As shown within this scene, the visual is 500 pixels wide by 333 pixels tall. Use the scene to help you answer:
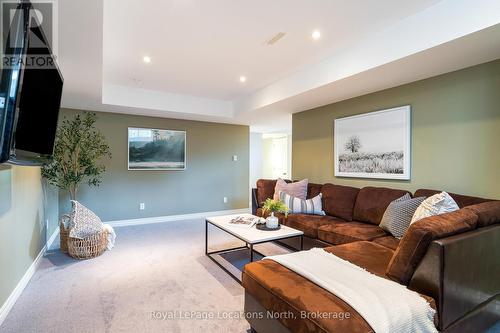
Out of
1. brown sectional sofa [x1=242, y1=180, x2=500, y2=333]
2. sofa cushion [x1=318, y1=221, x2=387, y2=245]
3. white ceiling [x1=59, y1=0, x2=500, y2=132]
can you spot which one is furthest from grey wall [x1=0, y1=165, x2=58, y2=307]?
sofa cushion [x1=318, y1=221, x2=387, y2=245]

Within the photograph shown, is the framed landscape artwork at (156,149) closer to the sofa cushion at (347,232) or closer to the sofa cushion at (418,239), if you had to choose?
the sofa cushion at (347,232)

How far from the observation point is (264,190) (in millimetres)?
4336

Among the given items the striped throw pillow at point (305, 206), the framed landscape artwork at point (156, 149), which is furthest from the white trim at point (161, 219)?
the striped throw pillow at point (305, 206)

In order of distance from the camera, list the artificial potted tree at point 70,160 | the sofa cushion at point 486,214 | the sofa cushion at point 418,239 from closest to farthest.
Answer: the sofa cushion at point 418,239 < the sofa cushion at point 486,214 < the artificial potted tree at point 70,160

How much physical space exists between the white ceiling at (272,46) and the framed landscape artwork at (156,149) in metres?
0.93

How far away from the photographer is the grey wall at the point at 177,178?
4723 mm

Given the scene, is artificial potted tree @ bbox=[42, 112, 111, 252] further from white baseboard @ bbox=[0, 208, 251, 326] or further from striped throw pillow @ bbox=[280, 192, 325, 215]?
striped throw pillow @ bbox=[280, 192, 325, 215]

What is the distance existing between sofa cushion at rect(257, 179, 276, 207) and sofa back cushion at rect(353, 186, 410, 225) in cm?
142

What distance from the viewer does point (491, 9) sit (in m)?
1.85

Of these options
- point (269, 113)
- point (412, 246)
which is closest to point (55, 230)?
point (269, 113)

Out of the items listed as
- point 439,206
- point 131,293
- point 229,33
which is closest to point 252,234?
point 131,293

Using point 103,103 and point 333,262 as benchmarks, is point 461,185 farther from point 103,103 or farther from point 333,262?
point 103,103

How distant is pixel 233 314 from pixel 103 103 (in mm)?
3711

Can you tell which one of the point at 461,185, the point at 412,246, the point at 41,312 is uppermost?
the point at 461,185
